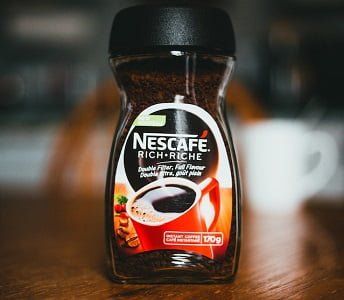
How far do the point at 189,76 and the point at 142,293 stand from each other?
177mm

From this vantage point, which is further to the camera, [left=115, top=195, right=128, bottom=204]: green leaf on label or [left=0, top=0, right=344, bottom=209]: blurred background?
[left=0, top=0, right=344, bottom=209]: blurred background

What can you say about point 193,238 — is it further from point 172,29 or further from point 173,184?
point 172,29

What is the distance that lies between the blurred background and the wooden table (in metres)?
1.50

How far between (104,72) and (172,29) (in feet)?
9.42

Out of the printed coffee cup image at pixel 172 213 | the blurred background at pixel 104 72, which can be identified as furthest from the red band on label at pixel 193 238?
the blurred background at pixel 104 72

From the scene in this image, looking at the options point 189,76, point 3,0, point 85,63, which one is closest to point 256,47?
point 85,63

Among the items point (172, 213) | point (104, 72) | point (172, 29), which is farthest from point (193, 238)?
point (104, 72)

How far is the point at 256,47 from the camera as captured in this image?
3.23 m

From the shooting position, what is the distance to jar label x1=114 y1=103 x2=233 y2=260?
491 mm

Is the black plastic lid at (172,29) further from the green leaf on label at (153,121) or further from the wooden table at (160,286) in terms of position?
the wooden table at (160,286)

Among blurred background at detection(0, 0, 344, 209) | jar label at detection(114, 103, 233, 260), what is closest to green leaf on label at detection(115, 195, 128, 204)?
jar label at detection(114, 103, 233, 260)

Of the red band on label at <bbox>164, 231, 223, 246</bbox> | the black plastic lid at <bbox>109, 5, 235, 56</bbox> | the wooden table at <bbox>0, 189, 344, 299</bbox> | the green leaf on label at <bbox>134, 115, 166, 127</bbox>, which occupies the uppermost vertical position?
the black plastic lid at <bbox>109, 5, 235, 56</bbox>

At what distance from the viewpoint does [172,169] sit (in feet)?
1.61

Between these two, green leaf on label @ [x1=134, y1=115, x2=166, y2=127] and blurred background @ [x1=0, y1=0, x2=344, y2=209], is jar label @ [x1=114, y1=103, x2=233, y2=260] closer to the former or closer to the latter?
green leaf on label @ [x1=134, y1=115, x2=166, y2=127]
